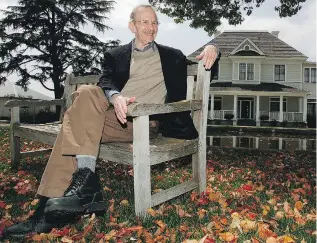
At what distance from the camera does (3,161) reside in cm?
601

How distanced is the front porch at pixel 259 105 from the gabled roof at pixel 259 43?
10.1ft

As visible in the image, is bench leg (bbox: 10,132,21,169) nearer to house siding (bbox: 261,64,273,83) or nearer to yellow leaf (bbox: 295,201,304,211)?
yellow leaf (bbox: 295,201,304,211)

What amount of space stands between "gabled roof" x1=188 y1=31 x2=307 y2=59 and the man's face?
90.2 feet

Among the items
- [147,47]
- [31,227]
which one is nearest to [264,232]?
[31,227]

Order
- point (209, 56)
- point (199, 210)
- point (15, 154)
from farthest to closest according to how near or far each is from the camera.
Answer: point (15, 154), point (209, 56), point (199, 210)

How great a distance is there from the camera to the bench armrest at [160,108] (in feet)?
8.38

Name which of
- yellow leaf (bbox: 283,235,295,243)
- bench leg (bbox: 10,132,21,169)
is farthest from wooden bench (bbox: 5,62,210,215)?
bench leg (bbox: 10,132,21,169)

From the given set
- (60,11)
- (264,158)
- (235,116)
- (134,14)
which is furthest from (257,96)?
(134,14)

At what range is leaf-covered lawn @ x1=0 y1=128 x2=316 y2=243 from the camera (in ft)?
7.92

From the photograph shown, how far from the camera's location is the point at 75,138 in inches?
106

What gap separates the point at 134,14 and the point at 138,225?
195 cm

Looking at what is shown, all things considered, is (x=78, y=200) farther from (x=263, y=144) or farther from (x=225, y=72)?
(x=225, y=72)

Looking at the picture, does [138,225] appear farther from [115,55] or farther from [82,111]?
[115,55]

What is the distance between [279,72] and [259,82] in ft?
7.48
